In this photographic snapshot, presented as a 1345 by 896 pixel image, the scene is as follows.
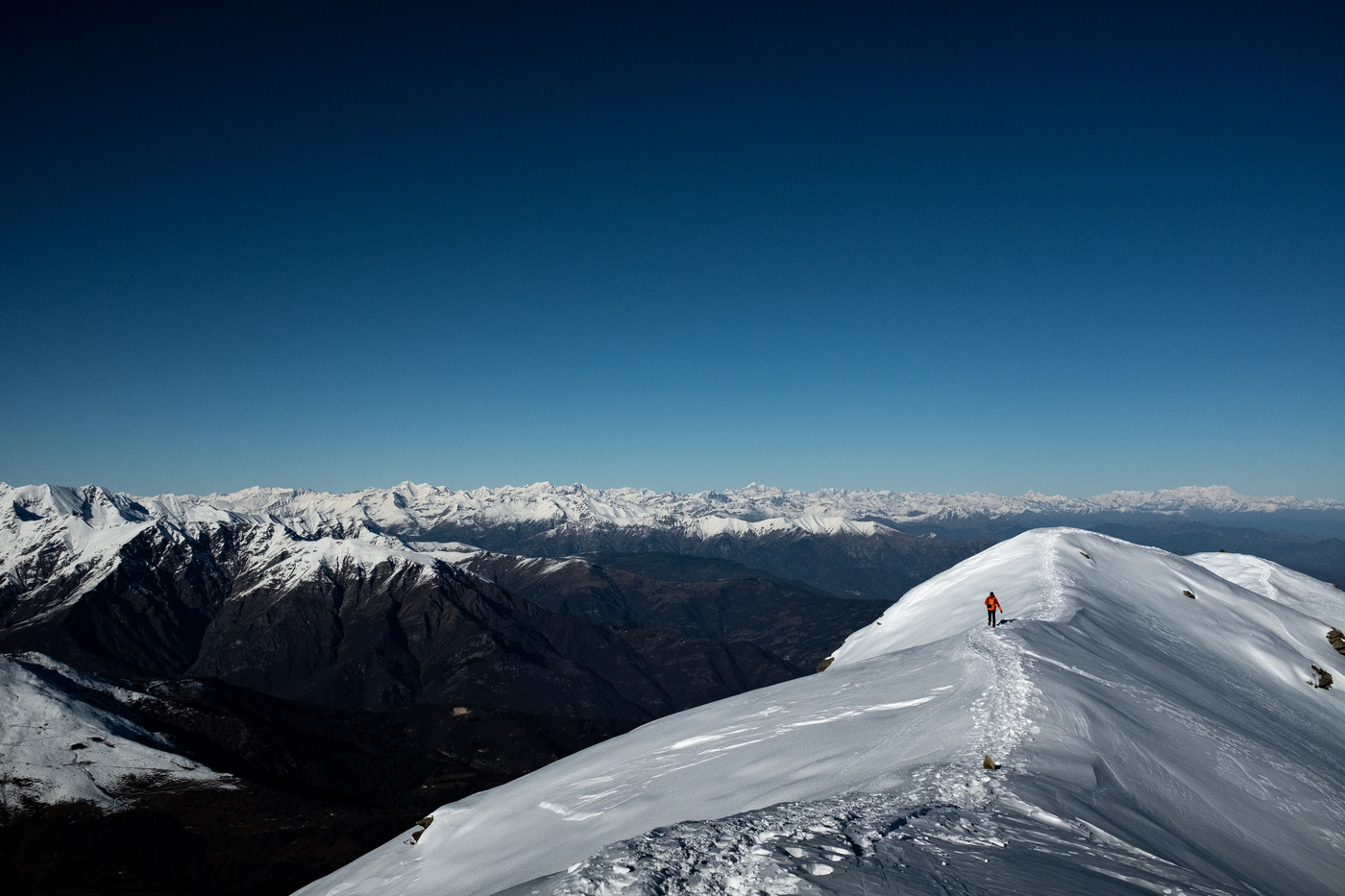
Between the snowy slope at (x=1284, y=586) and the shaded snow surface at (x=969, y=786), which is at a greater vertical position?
the shaded snow surface at (x=969, y=786)

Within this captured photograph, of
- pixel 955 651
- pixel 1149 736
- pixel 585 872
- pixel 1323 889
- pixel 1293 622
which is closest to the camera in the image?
pixel 585 872

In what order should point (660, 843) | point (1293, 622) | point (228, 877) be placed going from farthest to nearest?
1. point (228, 877)
2. point (1293, 622)
3. point (660, 843)

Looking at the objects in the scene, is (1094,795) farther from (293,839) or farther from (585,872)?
(293,839)

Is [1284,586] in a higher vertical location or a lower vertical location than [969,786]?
lower

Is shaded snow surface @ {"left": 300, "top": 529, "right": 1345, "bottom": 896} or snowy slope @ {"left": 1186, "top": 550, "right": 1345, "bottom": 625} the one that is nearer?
shaded snow surface @ {"left": 300, "top": 529, "right": 1345, "bottom": 896}

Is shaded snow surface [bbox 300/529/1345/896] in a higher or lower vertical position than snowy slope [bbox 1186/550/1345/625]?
higher

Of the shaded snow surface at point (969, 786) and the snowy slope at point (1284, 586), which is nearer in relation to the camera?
the shaded snow surface at point (969, 786)

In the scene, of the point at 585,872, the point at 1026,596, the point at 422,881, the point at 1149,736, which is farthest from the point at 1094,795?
the point at 1026,596

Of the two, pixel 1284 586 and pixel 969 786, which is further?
pixel 1284 586
